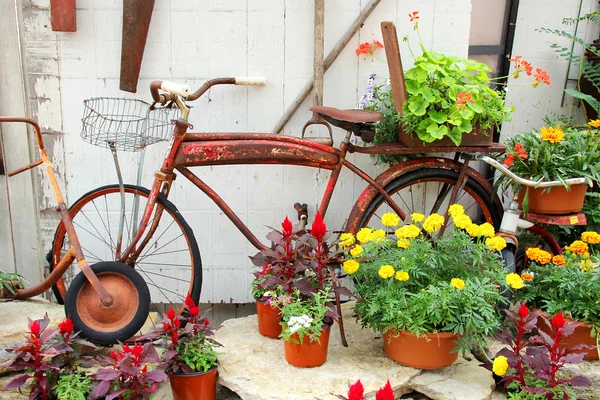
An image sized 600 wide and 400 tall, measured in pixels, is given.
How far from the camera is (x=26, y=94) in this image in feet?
11.4

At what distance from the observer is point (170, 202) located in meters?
3.03

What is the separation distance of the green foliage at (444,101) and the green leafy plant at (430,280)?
58cm

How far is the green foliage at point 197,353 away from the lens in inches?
99.9

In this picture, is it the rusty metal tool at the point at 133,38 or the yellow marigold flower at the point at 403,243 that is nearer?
the yellow marigold flower at the point at 403,243

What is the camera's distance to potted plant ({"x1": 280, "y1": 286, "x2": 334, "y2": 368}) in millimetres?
2551

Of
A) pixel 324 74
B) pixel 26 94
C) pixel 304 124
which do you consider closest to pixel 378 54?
pixel 324 74

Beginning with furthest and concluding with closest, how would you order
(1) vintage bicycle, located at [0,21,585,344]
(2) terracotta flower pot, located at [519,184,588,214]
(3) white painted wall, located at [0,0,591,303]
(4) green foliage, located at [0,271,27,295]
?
(3) white painted wall, located at [0,0,591,303] → (2) terracotta flower pot, located at [519,184,588,214] → (4) green foliage, located at [0,271,27,295] → (1) vintage bicycle, located at [0,21,585,344]

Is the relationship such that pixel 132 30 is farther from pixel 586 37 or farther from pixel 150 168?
pixel 586 37

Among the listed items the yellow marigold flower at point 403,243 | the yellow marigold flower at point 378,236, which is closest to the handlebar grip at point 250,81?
the yellow marigold flower at point 378,236

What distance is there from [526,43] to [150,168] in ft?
9.64

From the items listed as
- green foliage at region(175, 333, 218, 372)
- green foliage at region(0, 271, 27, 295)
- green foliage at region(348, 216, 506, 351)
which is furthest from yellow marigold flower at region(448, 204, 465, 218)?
green foliage at region(0, 271, 27, 295)

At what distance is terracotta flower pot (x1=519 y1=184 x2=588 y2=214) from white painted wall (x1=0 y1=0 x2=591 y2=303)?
102cm

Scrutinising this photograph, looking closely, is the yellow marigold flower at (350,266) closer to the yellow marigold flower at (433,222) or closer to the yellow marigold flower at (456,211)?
the yellow marigold flower at (433,222)

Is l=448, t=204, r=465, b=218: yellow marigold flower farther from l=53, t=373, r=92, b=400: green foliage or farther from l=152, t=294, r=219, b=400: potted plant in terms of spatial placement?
l=53, t=373, r=92, b=400: green foliage
